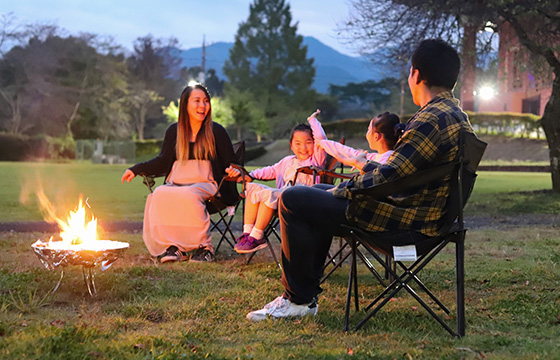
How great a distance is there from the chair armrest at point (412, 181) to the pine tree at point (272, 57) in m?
49.4

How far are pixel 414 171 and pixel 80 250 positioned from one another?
1778mm

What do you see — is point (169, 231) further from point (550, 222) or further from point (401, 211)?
point (550, 222)

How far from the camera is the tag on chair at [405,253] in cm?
274

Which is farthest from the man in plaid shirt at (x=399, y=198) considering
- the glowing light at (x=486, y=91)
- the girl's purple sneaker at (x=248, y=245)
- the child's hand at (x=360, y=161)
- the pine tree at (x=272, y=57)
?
the pine tree at (x=272, y=57)

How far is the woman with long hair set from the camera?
5000 millimetres

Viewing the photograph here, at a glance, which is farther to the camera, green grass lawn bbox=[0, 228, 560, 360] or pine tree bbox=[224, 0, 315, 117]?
pine tree bbox=[224, 0, 315, 117]

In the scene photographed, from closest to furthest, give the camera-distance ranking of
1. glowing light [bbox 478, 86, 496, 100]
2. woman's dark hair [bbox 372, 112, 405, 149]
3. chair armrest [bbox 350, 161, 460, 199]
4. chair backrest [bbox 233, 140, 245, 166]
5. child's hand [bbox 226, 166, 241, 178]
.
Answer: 1. chair armrest [bbox 350, 161, 460, 199]
2. woman's dark hair [bbox 372, 112, 405, 149]
3. child's hand [bbox 226, 166, 241, 178]
4. chair backrest [bbox 233, 140, 245, 166]
5. glowing light [bbox 478, 86, 496, 100]

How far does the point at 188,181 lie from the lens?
530 cm

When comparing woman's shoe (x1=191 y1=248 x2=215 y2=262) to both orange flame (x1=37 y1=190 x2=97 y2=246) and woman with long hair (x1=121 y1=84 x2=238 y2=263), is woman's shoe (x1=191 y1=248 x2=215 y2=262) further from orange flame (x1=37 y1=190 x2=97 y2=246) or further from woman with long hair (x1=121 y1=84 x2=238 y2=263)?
orange flame (x1=37 y1=190 x2=97 y2=246)

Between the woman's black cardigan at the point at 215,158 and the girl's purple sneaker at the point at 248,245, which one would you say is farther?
the woman's black cardigan at the point at 215,158

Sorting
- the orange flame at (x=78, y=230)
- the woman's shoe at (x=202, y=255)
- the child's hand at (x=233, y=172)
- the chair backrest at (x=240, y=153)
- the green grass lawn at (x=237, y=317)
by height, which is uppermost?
the chair backrest at (x=240, y=153)

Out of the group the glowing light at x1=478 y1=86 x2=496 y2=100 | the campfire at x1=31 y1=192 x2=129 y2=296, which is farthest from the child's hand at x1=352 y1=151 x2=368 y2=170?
the glowing light at x1=478 y1=86 x2=496 y2=100

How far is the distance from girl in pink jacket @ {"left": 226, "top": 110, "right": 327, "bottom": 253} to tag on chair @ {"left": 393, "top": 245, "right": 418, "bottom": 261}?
45.7 inches

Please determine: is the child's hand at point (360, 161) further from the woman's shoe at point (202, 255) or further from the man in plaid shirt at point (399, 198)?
the woman's shoe at point (202, 255)
